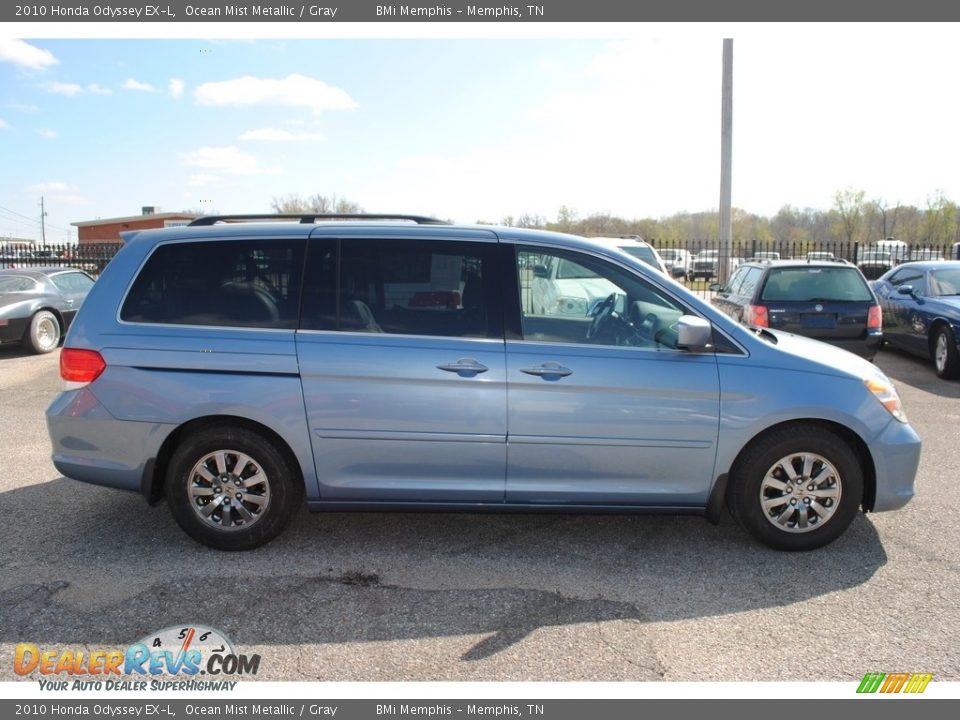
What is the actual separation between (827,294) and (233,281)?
7.43 metres

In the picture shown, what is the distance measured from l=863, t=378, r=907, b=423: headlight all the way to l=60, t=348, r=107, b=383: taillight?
4.42 m

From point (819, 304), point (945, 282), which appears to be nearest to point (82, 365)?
point (819, 304)

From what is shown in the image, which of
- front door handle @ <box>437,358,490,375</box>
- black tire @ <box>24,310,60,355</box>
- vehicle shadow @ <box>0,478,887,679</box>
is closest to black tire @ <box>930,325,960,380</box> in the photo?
vehicle shadow @ <box>0,478,887,679</box>

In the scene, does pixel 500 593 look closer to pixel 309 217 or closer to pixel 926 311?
pixel 309 217

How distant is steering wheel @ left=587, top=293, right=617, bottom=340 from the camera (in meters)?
4.07

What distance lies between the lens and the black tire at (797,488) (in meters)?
4.02

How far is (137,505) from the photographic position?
491cm

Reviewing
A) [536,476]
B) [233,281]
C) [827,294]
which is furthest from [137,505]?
[827,294]

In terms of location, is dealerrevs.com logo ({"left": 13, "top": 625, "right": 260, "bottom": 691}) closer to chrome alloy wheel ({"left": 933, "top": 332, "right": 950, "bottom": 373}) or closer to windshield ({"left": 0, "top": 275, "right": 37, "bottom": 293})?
chrome alloy wheel ({"left": 933, "top": 332, "right": 950, "bottom": 373})

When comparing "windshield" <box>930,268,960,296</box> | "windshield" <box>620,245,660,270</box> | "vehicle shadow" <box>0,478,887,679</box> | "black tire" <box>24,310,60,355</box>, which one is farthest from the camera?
"black tire" <box>24,310,60,355</box>

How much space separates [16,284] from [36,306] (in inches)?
25.1
